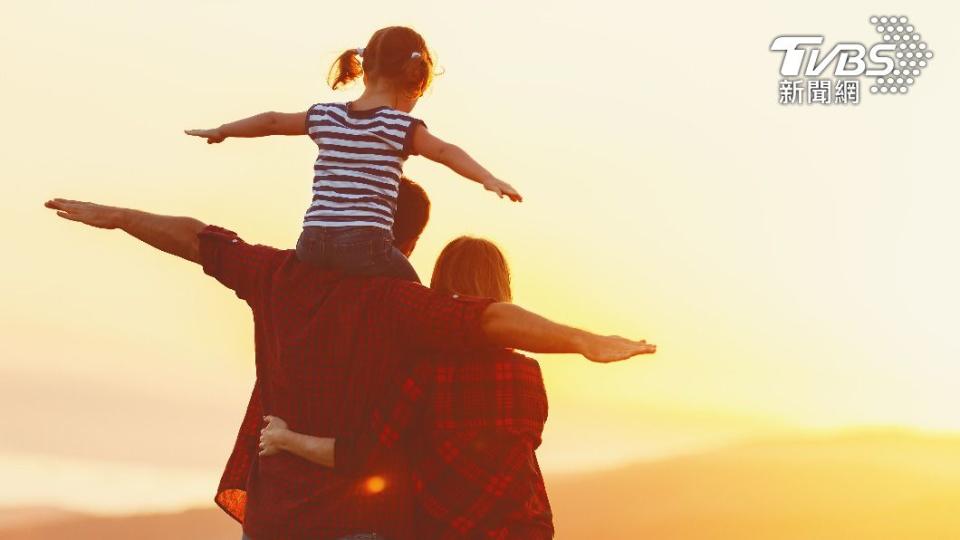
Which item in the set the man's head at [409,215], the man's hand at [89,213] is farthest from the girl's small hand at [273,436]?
the man's hand at [89,213]

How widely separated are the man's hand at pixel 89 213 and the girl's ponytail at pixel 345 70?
1281 mm

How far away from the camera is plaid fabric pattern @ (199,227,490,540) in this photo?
6.82m

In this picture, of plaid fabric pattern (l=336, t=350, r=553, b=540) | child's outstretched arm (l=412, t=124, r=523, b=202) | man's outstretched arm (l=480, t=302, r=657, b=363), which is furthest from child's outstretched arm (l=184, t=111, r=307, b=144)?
man's outstretched arm (l=480, t=302, r=657, b=363)

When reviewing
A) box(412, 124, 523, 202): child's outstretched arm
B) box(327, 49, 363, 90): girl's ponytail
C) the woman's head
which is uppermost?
box(327, 49, 363, 90): girl's ponytail

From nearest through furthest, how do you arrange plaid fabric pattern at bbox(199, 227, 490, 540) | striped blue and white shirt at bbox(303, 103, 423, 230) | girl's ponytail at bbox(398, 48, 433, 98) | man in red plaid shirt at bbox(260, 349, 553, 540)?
1. plaid fabric pattern at bbox(199, 227, 490, 540)
2. man in red plaid shirt at bbox(260, 349, 553, 540)
3. striped blue and white shirt at bbox(303, 103, 423, 230)
4. girl's ponytail at bbox(398, 48, 433, 98)

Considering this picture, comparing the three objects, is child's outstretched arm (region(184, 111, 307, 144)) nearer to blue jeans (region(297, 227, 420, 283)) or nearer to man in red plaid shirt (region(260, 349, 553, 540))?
blue jeans (region(297, 227, 420, 283))

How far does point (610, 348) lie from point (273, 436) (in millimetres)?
1722

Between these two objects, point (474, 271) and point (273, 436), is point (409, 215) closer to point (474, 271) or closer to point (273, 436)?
point (474, 271)

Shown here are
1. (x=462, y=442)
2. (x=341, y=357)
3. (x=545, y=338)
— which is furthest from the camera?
(x=462, y=442)

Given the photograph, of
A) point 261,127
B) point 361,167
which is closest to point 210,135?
point 261,127

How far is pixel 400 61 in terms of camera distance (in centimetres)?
722

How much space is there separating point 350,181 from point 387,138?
273 millimetres

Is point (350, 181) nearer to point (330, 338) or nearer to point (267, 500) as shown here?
point (330, 338)

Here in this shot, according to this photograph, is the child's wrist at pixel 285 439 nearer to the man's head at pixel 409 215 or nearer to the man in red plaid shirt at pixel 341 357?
the man in red plaid shirt at pixel 341 357
